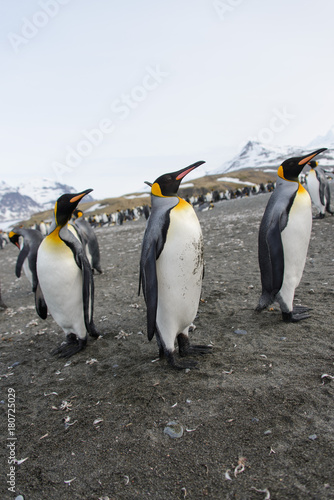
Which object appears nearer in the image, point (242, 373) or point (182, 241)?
point (242, 373)

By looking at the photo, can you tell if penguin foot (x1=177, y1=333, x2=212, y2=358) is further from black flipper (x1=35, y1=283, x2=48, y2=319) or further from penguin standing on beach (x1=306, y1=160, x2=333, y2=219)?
penguin standing on beach (x1=306, y1=160, x2=333, y2=219)

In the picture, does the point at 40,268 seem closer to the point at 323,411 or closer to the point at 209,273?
the point at 323,411

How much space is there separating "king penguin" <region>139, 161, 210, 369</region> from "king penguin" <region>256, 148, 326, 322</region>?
3.05 feet

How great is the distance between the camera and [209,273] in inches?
248

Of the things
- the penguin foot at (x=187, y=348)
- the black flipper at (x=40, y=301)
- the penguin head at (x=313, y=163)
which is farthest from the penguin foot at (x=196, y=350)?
the penguin head at (x=313, y=163)

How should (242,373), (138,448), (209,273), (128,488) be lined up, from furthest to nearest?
(209,273)
(242,373)
(138,448)
(128,488)

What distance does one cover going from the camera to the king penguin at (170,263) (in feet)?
9.34

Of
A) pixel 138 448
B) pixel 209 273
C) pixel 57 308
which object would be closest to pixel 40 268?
pixel 57 308

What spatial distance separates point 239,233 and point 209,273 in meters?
3.78

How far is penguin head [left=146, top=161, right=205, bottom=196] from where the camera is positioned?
3.03 m

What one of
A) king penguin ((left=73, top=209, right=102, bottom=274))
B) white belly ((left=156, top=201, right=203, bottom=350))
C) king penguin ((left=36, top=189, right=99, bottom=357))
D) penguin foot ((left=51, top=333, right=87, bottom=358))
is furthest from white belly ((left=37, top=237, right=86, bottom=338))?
king penguin ((left=73, top=209, right=102, bottom=274))

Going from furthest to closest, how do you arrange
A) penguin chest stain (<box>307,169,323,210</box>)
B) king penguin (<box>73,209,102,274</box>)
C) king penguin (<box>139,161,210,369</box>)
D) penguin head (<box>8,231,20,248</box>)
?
1. penguin chest stain (<box>307,169,323,210</box>)
2. king penguin (<box>73,209,102,274</box>)
3. penguin head (<box>8,231,20,248</box>)
4. king penguin (<box>139,161,210,369</box>)

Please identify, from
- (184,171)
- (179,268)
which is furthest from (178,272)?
(184,171)

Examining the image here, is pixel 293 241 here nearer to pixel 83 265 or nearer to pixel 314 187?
pixel 83 265
